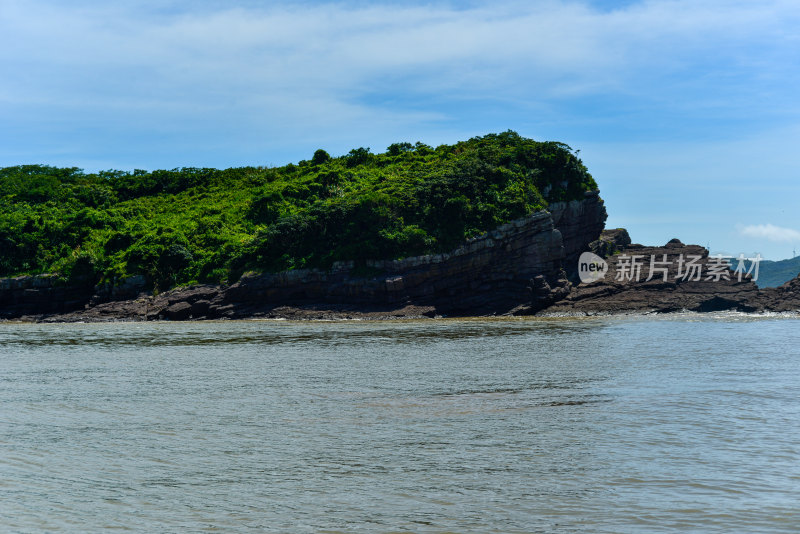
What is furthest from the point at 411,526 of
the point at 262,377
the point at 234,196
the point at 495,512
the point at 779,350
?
the point at 234,196

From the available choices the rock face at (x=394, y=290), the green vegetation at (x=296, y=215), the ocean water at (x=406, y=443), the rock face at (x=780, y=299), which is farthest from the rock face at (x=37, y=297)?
the rock face at (x=780, y=299)

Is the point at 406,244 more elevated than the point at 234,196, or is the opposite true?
the point at 234,196

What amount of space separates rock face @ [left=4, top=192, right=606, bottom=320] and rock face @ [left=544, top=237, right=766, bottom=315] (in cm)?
382

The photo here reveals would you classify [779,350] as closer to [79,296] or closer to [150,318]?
[150,318]

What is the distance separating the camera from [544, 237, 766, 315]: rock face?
65562 millimetres

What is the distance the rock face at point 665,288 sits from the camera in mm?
65562

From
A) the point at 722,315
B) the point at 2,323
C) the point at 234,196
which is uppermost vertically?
the point at 234,196

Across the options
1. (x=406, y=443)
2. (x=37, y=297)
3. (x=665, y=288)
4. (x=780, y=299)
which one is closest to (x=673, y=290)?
(x=665, y=288)

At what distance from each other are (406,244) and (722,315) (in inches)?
1160

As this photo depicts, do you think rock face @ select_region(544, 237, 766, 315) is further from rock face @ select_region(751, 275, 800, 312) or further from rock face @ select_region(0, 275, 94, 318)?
rock face @ select_region(0, 275, 94, 318)

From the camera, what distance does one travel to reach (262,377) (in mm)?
24266

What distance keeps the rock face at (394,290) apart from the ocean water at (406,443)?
3189 centimetres

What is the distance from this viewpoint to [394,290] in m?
61.1

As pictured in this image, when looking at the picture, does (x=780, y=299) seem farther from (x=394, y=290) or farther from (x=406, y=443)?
(x=406, y=443)
